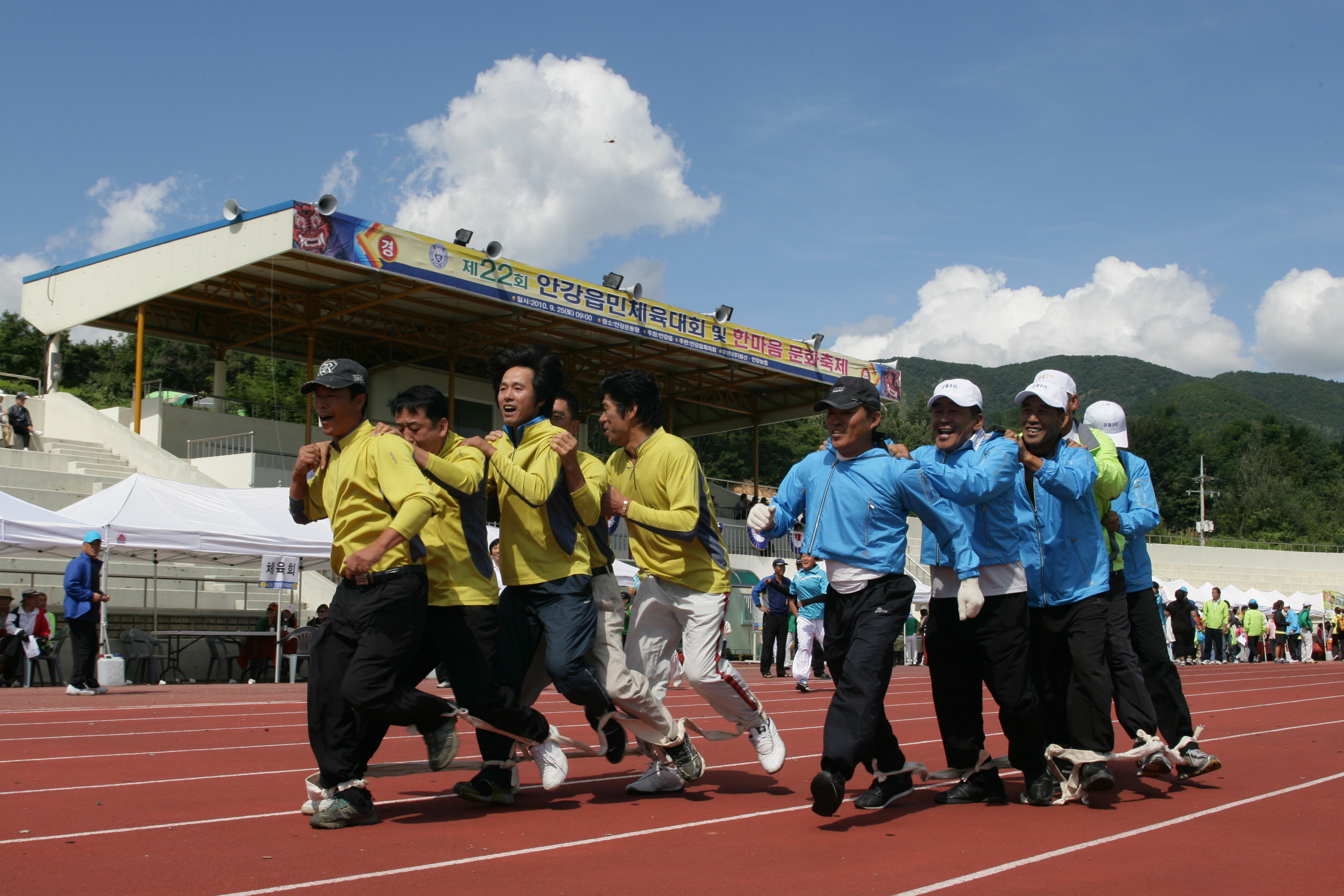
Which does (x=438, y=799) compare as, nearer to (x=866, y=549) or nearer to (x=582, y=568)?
(x=582, y=568)

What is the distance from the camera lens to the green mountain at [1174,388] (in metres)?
153

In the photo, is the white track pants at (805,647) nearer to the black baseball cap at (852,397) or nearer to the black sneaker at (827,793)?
the black baseball cap at (852,397)

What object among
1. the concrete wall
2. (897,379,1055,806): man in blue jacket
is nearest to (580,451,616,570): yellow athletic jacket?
(897,379,1055,806): man in blue jacket

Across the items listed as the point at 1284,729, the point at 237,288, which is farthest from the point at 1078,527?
the point at 237,288

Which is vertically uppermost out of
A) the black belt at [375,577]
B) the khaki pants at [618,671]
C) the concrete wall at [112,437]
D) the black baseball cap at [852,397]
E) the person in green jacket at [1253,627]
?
the concrete wall at [112,437]

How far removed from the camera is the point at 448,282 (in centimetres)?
2581

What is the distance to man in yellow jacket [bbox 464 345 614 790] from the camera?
535 centimetres

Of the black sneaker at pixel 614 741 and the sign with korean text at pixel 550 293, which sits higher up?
the sign with korean text at pixel 550 293

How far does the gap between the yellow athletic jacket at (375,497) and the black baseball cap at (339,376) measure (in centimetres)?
22

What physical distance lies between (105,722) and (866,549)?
761 centimetres

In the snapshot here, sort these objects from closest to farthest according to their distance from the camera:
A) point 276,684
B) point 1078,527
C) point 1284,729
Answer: point 1078,527, point 1284,729, point 276,684

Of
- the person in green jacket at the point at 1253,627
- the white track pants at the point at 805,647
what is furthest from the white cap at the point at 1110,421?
the person in green jacket at the point at 1253,627

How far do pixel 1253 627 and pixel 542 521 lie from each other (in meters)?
29.8

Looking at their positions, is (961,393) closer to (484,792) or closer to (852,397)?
(852,397)
